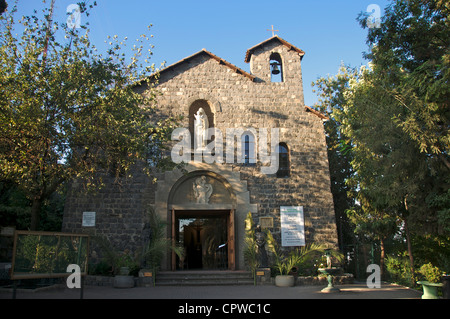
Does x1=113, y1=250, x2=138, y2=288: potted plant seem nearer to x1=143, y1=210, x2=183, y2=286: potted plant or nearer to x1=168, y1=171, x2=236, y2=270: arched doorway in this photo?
x1=143, y1=210, x2=183, y2=286: potted plant

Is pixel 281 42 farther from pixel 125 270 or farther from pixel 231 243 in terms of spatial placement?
pixel 125 270

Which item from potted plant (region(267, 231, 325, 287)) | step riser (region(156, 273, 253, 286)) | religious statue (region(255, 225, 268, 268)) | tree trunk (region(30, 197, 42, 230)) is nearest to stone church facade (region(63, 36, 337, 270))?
potted plant (region(267, 231, 325, 287))

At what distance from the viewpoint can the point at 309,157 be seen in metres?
15.3

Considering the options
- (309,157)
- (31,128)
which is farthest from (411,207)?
(31,128)

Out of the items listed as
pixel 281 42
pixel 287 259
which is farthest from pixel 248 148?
pixel 281 42

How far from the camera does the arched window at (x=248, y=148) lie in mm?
14945

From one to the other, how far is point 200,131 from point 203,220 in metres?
4.27

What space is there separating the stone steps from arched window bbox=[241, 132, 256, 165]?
14.7ft

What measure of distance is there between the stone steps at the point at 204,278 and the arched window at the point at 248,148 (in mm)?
4491

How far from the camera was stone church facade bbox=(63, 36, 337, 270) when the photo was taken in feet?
45.7

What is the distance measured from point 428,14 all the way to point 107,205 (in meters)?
12.3

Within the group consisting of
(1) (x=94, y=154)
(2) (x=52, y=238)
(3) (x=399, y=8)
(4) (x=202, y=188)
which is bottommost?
(2) (x=52, y=238)

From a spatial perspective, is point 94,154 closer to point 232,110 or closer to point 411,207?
point 232,110

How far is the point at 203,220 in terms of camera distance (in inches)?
650
